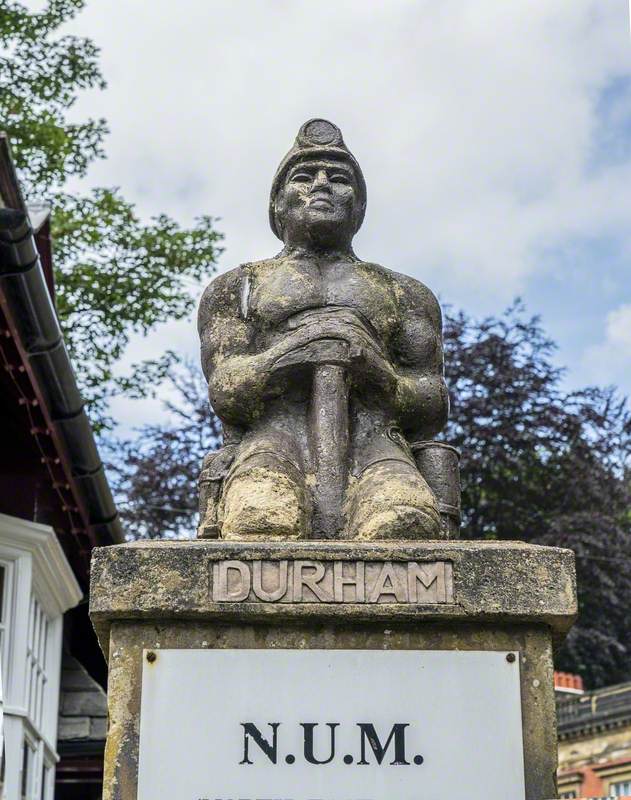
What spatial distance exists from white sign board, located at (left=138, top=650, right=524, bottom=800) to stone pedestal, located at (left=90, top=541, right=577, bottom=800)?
0.04 metres

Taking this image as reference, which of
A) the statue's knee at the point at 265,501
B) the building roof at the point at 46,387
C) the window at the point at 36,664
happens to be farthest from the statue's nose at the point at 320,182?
the window at the point at 36,664

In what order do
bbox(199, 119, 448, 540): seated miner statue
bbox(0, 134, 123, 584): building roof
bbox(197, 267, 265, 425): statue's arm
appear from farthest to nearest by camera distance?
1. bbox(0, 134, 123, 584): building roof
2. bbox(197, 267, 265, 425): statue's arm
3. bbox(199, 119, 448, 540): seated miner statue

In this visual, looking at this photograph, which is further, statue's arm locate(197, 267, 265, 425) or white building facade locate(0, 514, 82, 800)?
white building facade locate(0, 514, 82, 800)

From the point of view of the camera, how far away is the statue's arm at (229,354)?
205 inches

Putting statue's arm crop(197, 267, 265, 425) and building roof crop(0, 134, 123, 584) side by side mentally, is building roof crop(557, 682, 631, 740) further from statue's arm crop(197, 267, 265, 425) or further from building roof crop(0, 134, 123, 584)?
statue's arm crop(197, 267, 265, 425)

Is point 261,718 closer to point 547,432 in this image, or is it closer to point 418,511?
point 418,511

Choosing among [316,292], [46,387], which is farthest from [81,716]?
[316,292]

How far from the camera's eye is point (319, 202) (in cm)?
558

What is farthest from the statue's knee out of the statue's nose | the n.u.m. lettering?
the statue's nose

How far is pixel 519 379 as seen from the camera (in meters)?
23.9

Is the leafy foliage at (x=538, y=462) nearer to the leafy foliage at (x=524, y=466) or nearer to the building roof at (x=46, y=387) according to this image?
the leafy foliage at (x=524, y=466)

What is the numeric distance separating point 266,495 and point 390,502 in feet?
1.35

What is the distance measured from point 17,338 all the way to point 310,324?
4476 millimetres

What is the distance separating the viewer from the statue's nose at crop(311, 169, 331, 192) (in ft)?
18.4
